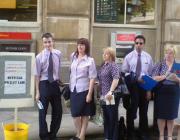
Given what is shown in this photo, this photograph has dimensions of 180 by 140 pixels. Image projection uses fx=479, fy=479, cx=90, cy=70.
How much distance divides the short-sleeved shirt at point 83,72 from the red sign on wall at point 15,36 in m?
2.97

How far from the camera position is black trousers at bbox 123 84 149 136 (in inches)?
327

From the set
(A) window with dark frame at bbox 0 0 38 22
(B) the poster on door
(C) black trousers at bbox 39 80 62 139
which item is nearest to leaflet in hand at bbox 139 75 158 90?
(C) black trousers at bbox 39 80 62 139

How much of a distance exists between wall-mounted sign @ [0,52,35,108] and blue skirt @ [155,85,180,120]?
2.12m

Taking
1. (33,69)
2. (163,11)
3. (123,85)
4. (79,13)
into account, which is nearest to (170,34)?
(163,11)

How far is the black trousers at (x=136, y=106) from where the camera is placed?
8.30 m

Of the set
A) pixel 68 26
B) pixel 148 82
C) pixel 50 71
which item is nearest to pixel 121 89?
pixel 148 82

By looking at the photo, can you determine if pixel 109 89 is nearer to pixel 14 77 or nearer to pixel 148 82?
pixel 148 82

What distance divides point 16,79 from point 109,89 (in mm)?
1531

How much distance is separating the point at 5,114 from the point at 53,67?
293cm

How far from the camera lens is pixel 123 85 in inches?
317

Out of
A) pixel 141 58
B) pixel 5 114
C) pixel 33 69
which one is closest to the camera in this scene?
pixel 33 69

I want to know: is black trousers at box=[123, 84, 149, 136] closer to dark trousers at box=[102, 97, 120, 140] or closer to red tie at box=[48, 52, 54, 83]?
dark trousers at box=[102, 97, 120, 140]

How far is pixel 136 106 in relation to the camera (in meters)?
8.34

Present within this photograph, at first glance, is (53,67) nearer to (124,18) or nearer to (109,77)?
(109,77)
